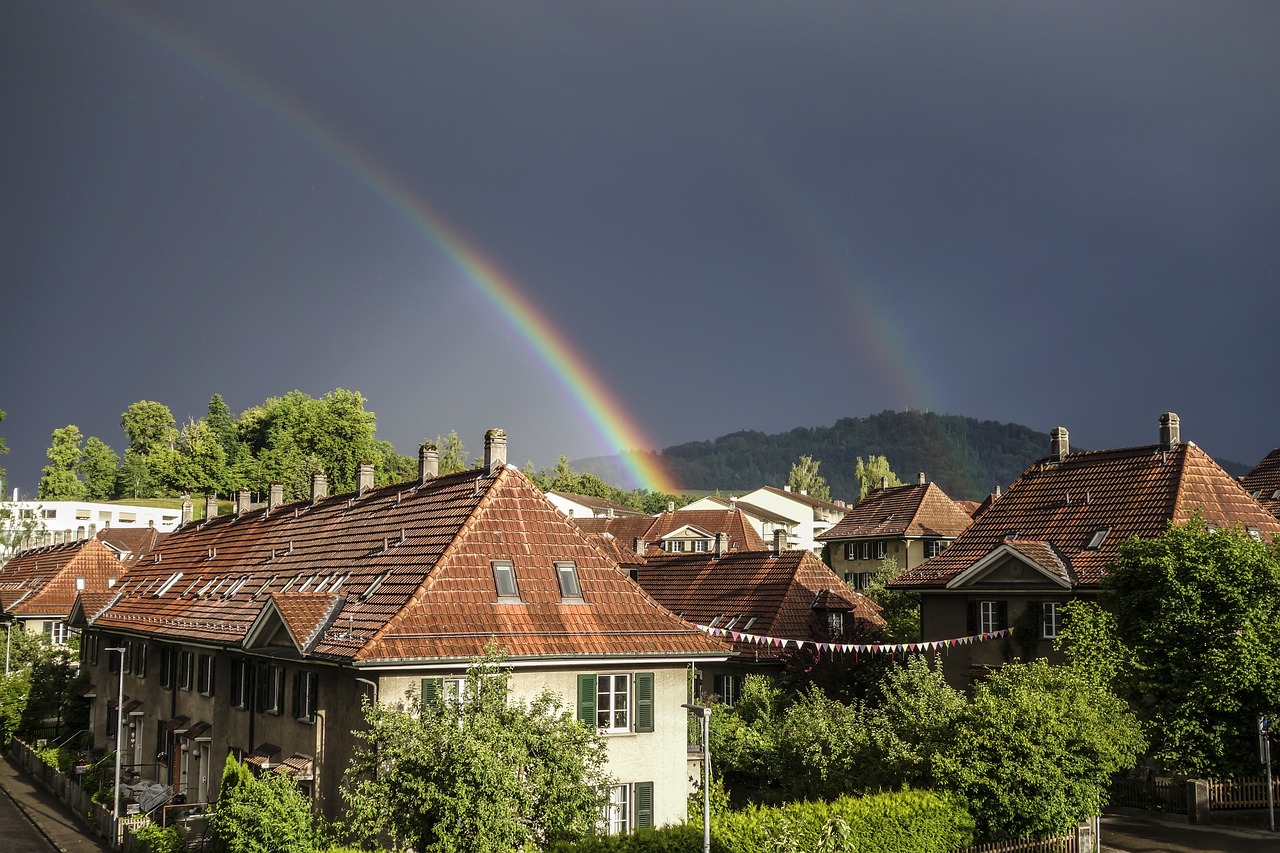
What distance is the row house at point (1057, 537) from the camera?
44.6 metres

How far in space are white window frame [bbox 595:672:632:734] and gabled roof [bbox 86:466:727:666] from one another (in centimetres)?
105

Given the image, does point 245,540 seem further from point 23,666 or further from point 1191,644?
point 1191,644

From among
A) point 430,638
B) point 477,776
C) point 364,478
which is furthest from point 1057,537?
point 477,776

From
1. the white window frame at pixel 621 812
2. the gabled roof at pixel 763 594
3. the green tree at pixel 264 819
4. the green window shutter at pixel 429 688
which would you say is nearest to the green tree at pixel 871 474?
the gabled roof at pixel 763 594

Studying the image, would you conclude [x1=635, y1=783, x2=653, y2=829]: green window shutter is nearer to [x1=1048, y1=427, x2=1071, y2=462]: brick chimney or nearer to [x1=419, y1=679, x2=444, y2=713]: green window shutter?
[x1=419, y1=679, x2=444, y2=713]: green window shutter

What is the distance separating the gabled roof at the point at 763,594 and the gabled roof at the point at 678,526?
49.4 metres

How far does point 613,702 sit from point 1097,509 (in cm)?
2407

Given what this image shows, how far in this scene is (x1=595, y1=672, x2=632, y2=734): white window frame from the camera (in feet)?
111

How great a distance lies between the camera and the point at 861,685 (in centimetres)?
4891

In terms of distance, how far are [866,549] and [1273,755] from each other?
197 ft

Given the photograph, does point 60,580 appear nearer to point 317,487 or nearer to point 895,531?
point 317,487

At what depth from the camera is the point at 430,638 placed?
1253 inches

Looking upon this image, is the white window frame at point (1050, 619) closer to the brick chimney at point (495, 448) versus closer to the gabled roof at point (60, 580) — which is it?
the brick chimney at point (495, 448)

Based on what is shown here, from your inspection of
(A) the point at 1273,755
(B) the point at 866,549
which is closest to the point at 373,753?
(A) the point at 1273,755
